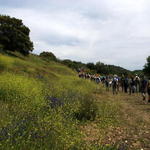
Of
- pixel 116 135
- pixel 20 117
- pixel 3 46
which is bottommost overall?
pixel 116 135

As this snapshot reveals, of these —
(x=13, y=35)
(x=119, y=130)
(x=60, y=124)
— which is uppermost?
(x=13, y=35)

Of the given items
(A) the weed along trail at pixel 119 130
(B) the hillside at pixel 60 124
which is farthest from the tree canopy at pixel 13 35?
(A) the weed along trail at pixel 119 130

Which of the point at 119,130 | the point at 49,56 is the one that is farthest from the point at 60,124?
the point at 49,56

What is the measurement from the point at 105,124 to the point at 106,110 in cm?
246

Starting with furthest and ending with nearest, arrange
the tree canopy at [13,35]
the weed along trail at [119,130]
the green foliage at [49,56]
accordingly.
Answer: the green foliage at [49,56]
the tree canopy at [13,35]
the weed along trail at [119,130]

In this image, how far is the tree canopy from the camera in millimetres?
44562

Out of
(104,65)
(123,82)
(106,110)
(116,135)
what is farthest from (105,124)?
(104,65)

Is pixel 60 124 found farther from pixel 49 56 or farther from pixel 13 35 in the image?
pixel 49 56

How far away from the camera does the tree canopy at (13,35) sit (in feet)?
146

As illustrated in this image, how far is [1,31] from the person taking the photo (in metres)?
44.7

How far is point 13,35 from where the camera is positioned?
4491cm

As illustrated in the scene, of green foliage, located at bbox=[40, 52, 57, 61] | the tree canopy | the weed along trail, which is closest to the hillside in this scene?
the weed along trail

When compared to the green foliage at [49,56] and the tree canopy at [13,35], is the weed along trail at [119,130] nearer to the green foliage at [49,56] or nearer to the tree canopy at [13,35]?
the tree canopy at [13,35]

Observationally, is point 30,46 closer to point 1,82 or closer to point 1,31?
point 1,31
